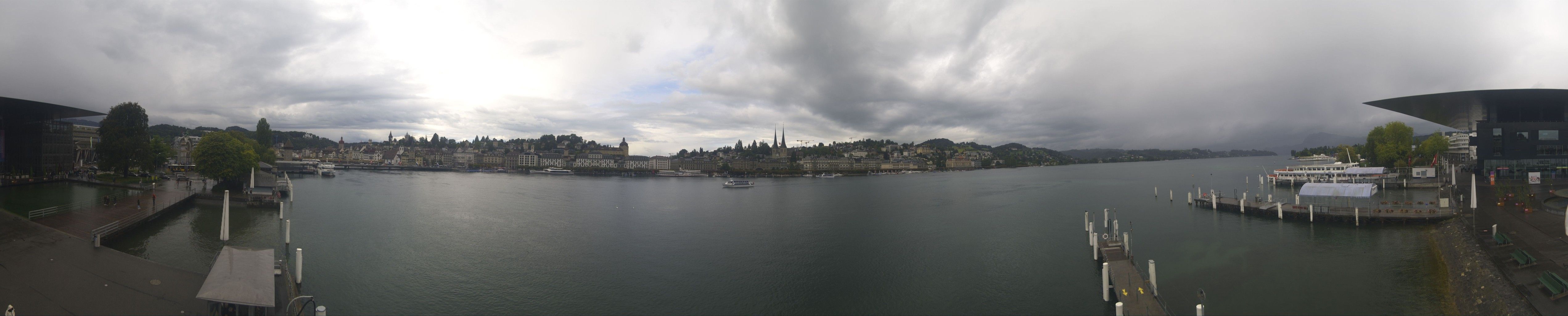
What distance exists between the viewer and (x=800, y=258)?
1755 centimetres

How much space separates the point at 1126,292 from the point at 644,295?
35.9ft

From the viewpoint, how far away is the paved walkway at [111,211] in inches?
Result: 611

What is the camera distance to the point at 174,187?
1212 inches

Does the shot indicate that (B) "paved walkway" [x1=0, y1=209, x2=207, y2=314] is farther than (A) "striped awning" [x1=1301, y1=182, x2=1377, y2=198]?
No

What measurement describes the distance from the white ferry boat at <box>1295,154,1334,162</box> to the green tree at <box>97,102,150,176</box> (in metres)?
134

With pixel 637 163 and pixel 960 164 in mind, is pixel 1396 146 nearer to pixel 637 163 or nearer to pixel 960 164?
pixel 960 164

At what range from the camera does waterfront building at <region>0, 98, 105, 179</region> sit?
99.3ft

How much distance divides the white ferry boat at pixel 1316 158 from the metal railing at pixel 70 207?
126m

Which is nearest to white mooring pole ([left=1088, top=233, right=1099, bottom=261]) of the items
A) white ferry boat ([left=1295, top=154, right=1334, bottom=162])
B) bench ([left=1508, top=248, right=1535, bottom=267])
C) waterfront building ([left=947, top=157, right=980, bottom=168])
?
bench ([left=1508, top=248, right=1535, bottom=267])

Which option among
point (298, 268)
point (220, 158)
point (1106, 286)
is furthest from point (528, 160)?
point (1106, 286)

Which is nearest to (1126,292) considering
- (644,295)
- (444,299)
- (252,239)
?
(644,295)

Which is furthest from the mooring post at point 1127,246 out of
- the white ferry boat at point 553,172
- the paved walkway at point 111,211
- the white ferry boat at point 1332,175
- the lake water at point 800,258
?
the white ferry boat at point 553,172

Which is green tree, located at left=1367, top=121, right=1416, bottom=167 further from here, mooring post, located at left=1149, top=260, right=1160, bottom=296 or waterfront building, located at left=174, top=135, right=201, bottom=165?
waterfront building, located at left=174, top=135, right=201, bottom=165

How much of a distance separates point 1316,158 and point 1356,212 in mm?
102524
